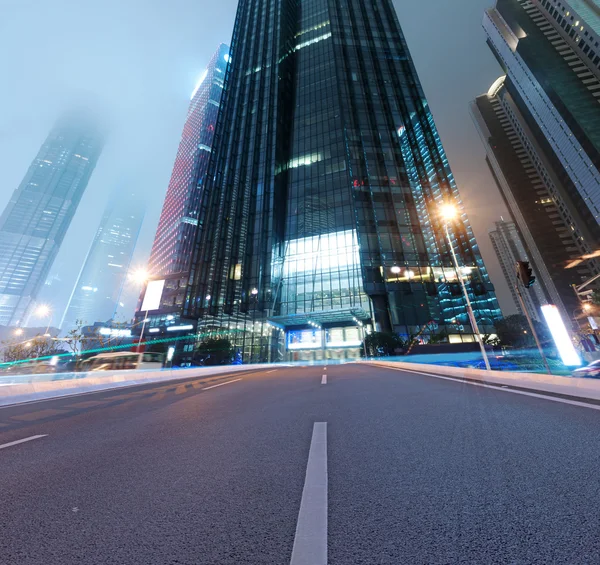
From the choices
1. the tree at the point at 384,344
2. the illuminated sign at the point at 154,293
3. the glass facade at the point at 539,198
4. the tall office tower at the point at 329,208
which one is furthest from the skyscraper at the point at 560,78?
the illuminated sign at the point at 154,293

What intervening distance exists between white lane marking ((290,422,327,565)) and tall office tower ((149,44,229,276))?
271 ft

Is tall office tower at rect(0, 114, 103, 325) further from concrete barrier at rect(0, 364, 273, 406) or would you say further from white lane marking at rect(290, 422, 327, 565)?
white lane marking at rect(290, 422, 327, 565)

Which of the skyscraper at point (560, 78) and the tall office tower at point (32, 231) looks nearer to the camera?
the skyscraper at point (560, 78)

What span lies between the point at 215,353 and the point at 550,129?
8572 centimetres

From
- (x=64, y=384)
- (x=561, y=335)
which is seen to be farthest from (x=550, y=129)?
(x=64, y=384)

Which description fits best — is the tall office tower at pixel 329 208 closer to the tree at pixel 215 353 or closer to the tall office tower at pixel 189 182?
the tree at pixel 215 353

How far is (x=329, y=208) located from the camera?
49.3m

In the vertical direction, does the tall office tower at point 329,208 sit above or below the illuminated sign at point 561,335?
above

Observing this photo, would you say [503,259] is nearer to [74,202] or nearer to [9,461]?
[9,461]

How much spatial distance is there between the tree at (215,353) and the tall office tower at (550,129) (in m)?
40.3

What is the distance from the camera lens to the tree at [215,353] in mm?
38375

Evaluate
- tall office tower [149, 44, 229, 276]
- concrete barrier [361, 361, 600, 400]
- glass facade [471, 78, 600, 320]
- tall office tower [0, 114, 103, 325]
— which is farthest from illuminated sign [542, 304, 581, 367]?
tall office tower [0, 114, 103, 325]

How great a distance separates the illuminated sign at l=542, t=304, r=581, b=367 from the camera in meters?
13.6

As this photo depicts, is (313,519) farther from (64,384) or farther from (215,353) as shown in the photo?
(215,353)
